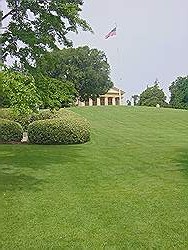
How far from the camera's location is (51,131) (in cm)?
1470

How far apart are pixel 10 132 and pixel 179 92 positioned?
1902 inches

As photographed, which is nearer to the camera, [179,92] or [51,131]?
[51,131]

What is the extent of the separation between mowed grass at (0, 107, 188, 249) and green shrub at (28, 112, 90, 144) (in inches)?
45.9

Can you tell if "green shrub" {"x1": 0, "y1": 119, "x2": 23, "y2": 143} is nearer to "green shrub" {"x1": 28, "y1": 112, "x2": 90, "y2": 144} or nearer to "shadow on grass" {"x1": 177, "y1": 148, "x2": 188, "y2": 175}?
"green shrub" {"x1": 28, "y1": 112, "x2": 90, "y2": 144}

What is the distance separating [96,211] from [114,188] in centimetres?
153

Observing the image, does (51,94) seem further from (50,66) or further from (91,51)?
(91,51)

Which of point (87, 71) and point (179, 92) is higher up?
point (87, 71)

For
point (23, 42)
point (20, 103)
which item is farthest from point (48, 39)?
point (20, 103)

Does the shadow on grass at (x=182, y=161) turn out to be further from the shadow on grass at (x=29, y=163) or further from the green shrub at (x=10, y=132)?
the green shrub at (x=10, y=132)

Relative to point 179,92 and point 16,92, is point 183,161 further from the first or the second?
point 179,92

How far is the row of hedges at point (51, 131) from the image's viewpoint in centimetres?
1477

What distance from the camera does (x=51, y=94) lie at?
10016 mm

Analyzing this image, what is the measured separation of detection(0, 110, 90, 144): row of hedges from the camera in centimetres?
1477

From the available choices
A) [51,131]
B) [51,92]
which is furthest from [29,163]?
[51,131]
